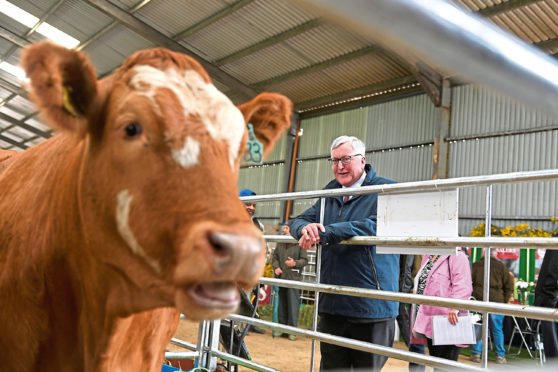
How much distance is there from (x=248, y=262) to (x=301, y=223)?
2177mm

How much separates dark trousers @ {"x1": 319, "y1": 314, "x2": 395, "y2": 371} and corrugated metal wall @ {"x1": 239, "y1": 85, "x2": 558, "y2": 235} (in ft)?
29.3

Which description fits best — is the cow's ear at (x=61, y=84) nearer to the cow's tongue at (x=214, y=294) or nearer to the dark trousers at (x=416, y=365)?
the cow's tongue at (x=214, y=294)

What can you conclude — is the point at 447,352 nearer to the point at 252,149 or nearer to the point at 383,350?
the point at 383,350

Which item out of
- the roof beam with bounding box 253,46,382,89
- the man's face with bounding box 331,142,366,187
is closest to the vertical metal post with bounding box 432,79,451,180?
the roof beam with bounding box 253,46,382,89

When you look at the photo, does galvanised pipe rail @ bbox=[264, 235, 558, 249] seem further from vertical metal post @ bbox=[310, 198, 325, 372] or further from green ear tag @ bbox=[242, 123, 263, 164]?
green ear tag @ bbox=[242, 123, 263, 164]

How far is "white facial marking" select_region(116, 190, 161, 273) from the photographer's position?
1.48 meters

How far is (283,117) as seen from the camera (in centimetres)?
232

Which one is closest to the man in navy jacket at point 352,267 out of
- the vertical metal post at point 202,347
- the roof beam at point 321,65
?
the vertical metal post at point 202,347

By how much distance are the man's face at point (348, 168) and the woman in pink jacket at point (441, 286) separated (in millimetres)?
1089

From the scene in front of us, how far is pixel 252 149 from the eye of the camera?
210 centimetres

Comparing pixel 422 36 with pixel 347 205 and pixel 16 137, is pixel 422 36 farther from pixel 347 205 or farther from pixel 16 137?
pixel 16 137

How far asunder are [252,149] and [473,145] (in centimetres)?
1172

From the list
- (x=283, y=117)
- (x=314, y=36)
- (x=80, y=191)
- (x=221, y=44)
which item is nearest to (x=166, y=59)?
(x=80, y=191)

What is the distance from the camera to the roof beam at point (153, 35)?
45.1 ft
